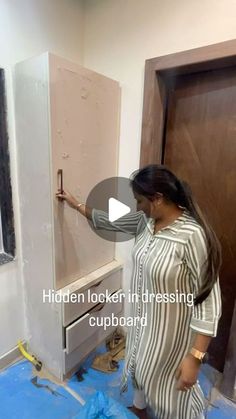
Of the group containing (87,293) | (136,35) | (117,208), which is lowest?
(87,293)

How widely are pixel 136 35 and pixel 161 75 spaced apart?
0.28 m

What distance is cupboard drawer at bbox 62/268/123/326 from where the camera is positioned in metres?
1.45

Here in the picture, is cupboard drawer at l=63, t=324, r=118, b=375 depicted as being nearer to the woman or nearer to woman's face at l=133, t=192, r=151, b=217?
the woman

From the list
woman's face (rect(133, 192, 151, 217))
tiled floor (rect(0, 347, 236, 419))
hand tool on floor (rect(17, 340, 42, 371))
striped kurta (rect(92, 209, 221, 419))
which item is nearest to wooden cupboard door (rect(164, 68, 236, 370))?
tiled floor (rect(0, 347, 236, 419))

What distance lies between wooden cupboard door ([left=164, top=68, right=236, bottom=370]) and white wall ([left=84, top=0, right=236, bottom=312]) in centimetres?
19

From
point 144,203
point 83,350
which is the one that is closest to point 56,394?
point 83,350

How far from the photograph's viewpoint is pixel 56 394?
1495 millimetres

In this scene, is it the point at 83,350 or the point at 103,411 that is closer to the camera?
the point at 103,411

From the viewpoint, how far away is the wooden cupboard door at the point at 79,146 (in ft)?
4.00

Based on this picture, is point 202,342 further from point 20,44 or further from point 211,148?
point 20,44

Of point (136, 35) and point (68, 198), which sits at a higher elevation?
point (136, 35)

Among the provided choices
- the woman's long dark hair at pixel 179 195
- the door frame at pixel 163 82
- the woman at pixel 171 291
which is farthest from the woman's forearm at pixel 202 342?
the door frame at pixel 163 82

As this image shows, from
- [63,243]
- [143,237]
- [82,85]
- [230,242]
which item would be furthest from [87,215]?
[230,242]

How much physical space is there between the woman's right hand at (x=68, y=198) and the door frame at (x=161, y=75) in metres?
0.48
